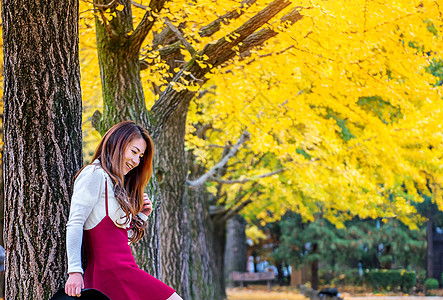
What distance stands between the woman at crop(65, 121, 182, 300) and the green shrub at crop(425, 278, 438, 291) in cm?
2489

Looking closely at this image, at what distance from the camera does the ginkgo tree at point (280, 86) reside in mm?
6457

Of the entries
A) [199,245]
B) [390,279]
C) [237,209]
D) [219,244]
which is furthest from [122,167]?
[390,279]

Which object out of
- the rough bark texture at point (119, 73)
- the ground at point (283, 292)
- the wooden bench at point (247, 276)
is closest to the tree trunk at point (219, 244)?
the ground at point (283, 292)

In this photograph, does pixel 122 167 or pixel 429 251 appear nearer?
pixel 122 167

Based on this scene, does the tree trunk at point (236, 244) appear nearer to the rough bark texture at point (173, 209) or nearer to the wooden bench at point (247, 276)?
the wooden bench at point (247, 276)

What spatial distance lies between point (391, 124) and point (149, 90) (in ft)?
17.3

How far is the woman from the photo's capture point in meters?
3.49

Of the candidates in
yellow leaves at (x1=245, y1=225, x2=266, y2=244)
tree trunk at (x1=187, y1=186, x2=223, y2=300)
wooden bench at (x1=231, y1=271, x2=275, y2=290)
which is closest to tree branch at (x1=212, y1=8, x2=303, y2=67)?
tree trunk at (x1=187, y1=186, x2=223, y2=300)

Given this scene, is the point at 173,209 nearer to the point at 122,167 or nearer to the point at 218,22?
the point at 218,22

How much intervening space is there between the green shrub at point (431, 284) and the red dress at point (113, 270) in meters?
24.9

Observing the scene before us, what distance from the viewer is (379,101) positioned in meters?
12.5

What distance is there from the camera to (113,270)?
3613 mm

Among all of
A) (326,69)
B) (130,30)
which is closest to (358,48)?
(326,69)

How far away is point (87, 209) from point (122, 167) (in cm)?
38
